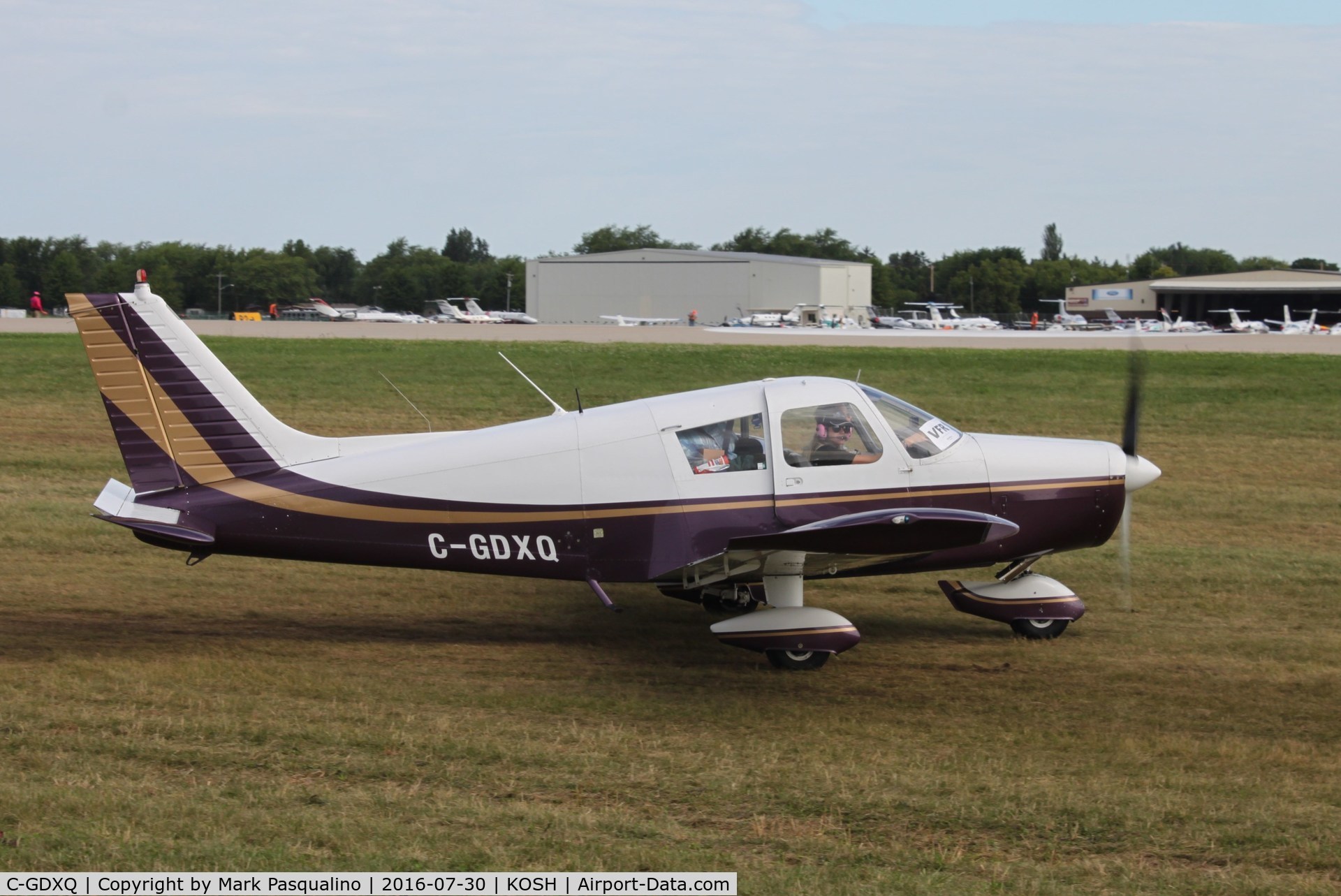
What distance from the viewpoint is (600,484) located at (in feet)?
29.0

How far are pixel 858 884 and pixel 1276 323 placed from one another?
2836 inches

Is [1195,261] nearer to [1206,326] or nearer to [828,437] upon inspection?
[1206,326]

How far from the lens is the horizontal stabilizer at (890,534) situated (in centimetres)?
773

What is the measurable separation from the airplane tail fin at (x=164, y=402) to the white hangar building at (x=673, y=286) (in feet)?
258

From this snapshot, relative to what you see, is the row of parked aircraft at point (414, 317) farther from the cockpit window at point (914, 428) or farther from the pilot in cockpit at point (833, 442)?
the pilot in cockpit at point (833, 442)

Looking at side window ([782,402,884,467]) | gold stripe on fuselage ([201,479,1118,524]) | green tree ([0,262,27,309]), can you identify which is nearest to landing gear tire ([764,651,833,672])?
gold stripe on fuselage ([201,479,1118,524])

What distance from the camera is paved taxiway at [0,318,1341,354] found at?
33094 mm

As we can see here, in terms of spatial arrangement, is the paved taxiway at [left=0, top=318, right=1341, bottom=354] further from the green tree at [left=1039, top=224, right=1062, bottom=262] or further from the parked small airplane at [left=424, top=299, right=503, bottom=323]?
the green tree at [left=1039, top=224, right=1062, bottom=262]

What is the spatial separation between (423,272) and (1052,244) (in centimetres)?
9012

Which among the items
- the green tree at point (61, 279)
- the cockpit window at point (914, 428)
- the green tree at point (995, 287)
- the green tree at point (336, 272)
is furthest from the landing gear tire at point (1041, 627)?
the green tree at point (336, 272)

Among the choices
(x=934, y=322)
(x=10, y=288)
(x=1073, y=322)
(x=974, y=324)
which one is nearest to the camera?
(x=934, y=322)

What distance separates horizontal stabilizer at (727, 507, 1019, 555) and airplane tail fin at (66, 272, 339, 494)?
12.4ft

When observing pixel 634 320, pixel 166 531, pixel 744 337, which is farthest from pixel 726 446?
pixel 634 320

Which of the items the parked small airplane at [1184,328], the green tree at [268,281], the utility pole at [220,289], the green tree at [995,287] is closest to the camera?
the parked small airplane at [1184,328]
